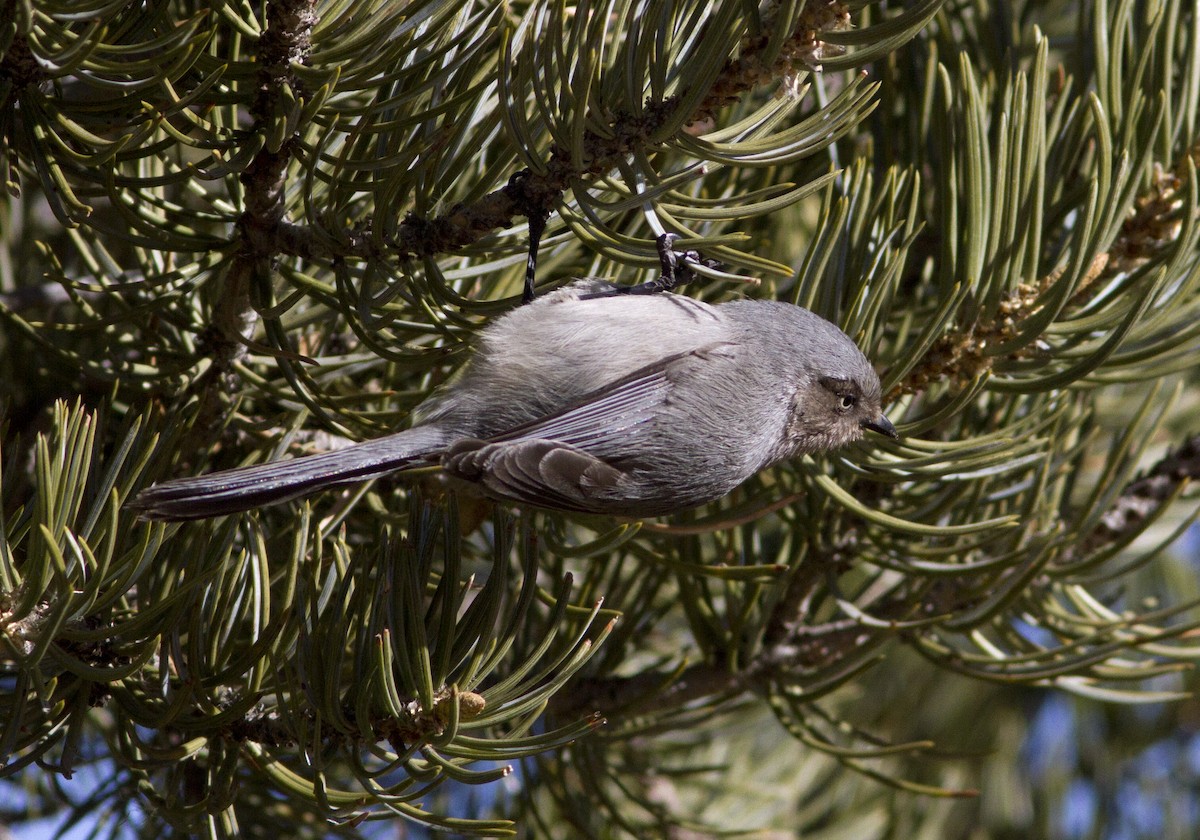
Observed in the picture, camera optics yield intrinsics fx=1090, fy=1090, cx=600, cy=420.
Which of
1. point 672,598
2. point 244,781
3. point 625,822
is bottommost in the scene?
point 625,822

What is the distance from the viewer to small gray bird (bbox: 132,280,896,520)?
1.42 metres

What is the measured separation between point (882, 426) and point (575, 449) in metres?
0.42

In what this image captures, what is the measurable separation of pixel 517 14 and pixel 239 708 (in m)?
0.95

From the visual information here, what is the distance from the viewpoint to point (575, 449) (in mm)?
1542

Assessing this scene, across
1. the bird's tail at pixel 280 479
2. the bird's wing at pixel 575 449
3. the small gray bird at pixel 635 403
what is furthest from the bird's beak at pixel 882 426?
the bird's tail at pixel 280 479

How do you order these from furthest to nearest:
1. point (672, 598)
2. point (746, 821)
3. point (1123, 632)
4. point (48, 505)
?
point (746, 821)
point (672, 598)
point (1123, 632)
point (48, 505)

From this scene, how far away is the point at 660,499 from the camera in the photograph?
153 cm

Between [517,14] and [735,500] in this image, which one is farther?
[735,500]

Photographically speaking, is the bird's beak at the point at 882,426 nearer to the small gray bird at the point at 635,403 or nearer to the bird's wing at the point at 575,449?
the small gray bird at the point at 635,403

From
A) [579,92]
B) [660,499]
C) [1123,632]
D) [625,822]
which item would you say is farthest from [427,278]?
[1123,632]

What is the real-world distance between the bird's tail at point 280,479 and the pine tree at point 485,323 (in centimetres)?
5

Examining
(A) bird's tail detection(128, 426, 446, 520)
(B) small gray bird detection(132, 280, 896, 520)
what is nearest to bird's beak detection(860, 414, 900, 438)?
(B) small gray bird detection(132, 280, 896, 520)

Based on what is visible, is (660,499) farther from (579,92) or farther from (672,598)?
(579,92)

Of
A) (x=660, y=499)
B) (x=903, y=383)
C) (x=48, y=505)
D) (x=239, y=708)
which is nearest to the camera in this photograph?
(x=48, y=505)
